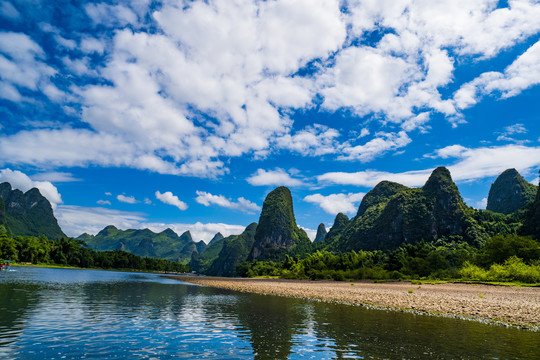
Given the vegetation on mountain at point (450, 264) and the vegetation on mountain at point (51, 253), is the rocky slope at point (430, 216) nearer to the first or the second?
the vegetation on mountain at point (450, 264)

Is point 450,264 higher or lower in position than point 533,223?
lower

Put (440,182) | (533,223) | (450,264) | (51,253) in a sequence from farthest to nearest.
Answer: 1. (440,182)
2. (51,253)
3. (533,223)
4. (450,264)

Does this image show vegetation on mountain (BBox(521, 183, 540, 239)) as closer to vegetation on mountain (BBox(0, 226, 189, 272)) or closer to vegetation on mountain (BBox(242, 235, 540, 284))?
vegetation on mountain (BBox(242, 235, 540, 284))

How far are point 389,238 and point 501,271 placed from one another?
448 ft

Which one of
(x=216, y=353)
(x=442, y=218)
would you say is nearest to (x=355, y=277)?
(x=216, y=353)

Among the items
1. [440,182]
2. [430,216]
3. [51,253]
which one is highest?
[440,182]

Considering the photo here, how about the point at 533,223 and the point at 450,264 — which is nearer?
the point at 450,264

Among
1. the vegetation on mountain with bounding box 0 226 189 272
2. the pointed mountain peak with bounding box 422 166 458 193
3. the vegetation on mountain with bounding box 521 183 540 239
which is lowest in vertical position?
the vegetation on mountain with bounding box 0 226 189 272

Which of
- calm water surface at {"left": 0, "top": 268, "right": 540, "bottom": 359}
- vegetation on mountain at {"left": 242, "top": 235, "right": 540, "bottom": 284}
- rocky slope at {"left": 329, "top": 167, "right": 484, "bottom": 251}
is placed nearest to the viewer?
calm water surface at {"left": 0, "top": 268, "right": 540, "bottom": 359}

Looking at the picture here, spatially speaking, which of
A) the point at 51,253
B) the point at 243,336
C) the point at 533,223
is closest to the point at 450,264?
the point at 533,223

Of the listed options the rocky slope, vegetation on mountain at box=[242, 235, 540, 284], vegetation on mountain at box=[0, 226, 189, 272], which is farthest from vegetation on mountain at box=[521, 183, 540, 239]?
vegetation on mountain at box=[0, 226, 189, 272]

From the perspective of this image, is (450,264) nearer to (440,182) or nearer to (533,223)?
(533,223)

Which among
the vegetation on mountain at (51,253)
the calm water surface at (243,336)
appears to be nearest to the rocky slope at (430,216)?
the calm water surface at (243,336)

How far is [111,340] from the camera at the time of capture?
586 inches
